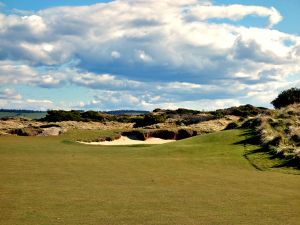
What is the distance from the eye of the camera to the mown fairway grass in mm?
14625

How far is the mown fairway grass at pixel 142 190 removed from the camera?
14.6 m

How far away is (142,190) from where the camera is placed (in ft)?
65.4

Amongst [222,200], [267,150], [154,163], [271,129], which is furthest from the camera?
[271,129]

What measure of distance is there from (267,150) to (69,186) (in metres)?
20.8

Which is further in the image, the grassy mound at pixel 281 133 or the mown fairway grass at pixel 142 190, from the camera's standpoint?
the grassy mound at pixel 281 133

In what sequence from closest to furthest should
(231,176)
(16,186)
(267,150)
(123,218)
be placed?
(123,218) < (16,186) < (231,176) < (267,150)

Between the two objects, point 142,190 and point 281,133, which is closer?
point 142,190

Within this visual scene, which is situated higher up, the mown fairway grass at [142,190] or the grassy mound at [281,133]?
the grassy mound at [281,133]

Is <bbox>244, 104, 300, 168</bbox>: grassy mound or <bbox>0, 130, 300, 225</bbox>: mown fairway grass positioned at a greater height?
<bbox>244, 104, 300, 168</bbox>: grassy mound

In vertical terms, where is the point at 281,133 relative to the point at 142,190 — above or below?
above

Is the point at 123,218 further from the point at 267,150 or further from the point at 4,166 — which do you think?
the point at 267,150

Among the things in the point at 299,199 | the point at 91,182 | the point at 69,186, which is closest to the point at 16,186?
the point at 69,186

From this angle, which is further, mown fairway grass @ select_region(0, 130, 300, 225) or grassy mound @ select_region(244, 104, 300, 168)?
grassy mound @ select_region(244, 104, 300, 168)

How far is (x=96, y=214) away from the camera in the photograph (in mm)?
14805
